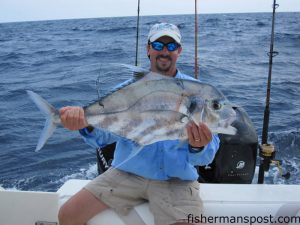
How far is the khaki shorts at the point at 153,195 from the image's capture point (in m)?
2.78

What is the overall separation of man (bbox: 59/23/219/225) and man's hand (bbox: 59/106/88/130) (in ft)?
1.52

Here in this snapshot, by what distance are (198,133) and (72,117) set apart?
78cm

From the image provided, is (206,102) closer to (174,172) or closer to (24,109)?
(174,172)

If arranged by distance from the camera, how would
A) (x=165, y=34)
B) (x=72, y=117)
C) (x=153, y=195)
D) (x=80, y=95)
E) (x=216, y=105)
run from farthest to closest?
(x=80, y=95), (x=165, y=34), (x=153, y=195), (x=72, y=117), (x=216, y=105)

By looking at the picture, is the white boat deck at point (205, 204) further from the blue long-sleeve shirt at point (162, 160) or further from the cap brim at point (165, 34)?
the cap brim at point (165, 34)

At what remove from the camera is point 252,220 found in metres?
2.85

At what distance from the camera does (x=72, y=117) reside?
246 centimetres

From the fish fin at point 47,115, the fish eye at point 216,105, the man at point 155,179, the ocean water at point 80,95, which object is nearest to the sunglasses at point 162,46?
the man at point 155,179

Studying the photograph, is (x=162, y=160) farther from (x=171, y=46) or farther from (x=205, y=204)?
(x=171, y=46)

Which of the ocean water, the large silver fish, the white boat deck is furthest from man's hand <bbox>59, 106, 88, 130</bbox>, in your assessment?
the white boat deck

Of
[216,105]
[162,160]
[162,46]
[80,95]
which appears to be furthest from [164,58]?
[80,95]

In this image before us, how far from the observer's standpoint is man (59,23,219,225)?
2.81 metres

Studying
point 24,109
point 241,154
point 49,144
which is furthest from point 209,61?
point 241,154

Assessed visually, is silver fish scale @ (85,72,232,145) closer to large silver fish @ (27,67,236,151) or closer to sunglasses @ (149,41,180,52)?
large silver fish @ (27,67,236,151)
